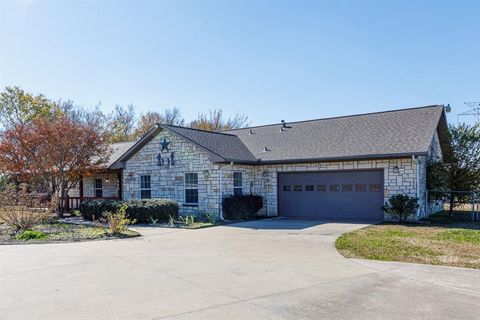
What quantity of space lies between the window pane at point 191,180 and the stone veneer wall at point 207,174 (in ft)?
0.77

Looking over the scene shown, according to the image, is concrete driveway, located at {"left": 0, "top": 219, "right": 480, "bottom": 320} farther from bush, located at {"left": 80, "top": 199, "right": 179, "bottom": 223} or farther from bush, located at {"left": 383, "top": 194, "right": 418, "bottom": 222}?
bush, located at {"left": 383, "top": 194, "right": 418, "bottom": 222}

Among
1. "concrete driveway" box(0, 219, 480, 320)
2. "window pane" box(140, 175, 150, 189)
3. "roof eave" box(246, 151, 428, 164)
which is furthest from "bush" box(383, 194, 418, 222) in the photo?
"window pane" box(140, 175, 150, 189)

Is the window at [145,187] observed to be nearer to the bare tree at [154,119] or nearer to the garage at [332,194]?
the garage at [332,194]

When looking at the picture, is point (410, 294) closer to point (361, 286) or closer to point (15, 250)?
point (361, 286)

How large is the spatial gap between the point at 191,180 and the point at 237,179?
2.14m

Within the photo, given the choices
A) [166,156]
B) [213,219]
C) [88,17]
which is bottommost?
[213,219]

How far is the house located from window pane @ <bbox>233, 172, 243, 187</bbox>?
0.15 ft

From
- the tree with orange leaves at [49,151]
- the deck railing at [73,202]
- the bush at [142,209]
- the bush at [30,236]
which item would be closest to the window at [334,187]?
the bush at [142,209]

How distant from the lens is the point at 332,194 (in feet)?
59.1

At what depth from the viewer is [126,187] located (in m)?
21.9

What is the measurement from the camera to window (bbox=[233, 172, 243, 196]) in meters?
19.2

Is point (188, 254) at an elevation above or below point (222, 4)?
below

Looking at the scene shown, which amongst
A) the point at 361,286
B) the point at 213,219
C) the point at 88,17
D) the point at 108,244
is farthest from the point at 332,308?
the point at 213,219

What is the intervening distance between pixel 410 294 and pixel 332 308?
142 centimetres
